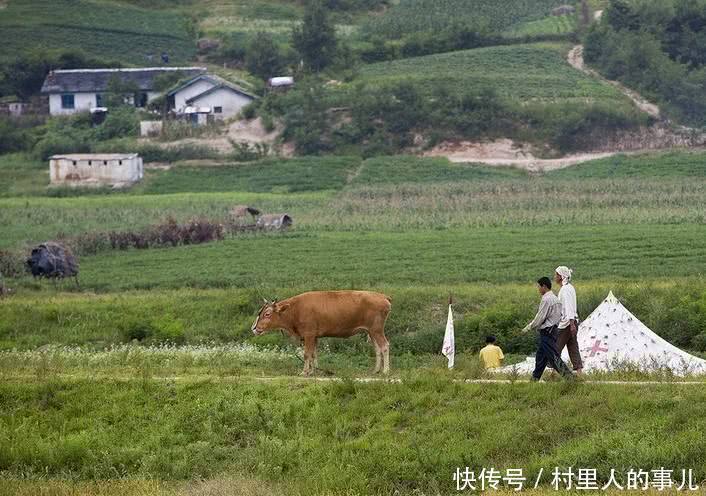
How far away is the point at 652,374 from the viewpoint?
Result: 22.4 meters

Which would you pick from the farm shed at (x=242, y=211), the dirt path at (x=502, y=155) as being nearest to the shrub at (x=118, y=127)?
the dirt path at (x=502, y=155)

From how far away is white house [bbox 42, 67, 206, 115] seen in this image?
283 feet

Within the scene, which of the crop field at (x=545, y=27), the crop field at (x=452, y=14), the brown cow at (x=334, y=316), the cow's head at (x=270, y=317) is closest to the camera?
the brown cow at (x=334, y=316)

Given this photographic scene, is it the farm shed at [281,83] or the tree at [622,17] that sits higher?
the tree at [622,17]

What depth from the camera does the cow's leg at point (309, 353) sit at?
24.0 metres

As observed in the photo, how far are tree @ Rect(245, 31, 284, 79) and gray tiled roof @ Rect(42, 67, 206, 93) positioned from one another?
4352 millimetres

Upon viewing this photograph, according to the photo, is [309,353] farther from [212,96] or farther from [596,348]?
[212,96]

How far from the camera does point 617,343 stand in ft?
89.0

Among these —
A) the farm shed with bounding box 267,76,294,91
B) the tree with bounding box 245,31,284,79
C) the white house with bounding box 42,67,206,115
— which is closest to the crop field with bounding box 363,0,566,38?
the tree with bounding box 245,31,284,79

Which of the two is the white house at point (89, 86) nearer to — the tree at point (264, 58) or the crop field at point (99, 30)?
the tree at point (264, 58)

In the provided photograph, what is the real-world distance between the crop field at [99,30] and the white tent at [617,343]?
232ft

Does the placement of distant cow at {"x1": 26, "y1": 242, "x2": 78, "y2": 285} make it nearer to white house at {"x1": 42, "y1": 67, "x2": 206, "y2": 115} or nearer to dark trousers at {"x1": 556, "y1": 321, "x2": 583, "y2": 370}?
dark trousers at {"x1": 556, "y1": 321, "x2": 583, "y2": 370}

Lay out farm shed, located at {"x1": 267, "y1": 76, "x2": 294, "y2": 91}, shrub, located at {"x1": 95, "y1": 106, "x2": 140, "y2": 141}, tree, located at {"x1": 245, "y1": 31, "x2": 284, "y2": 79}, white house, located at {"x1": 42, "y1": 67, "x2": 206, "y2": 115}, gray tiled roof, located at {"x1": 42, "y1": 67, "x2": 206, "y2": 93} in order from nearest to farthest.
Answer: shrub, located at {"x1": 95, "y1": 106, "x2": 140, "y2": 141} → farm shed, located at {"x1": 267, "y1": 76, "x2": 294, "y2": 91} → white house, located at {"x1": 42, "y1": 67, "x2": 206, "y2": 115} → gray tiled roof, located at {"x1": 42, "y1": 67, "x2": 206, "y2": 93} → tree, located at {"x1": 245, "y1": 31, "x2": 284, "y2": 79}

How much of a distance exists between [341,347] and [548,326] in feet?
33.0
